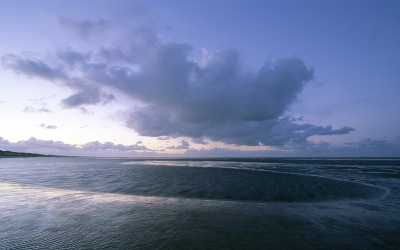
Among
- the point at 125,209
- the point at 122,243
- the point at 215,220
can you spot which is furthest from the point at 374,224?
the point at 125,209

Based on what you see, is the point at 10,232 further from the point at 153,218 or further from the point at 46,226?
the point at 153,218

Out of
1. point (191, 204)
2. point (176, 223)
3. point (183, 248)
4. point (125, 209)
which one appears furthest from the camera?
point (191, 204)

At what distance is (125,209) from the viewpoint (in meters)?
10.2

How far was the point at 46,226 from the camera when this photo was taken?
7602 mm

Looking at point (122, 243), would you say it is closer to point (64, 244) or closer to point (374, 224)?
point (64, 244)

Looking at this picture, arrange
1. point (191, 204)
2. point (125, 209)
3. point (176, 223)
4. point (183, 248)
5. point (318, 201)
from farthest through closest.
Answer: point (318, 201) → point (191, 204) → point (125, 209) → point (176, 223) → point (183, 248)

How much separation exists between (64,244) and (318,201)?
1534 cm

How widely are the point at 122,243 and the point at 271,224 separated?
20.6ft

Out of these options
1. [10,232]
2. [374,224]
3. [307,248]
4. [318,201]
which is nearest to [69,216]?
[10,232]

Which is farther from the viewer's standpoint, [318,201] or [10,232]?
[318,201]

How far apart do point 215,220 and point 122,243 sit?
4240mm

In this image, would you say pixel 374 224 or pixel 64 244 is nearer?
pixel 64 244

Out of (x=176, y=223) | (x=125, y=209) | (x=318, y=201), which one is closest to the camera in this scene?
(x=176, y=223)

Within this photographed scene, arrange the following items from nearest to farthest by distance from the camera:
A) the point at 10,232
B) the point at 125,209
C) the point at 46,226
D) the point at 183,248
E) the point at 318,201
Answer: the point at 183,248 → the point at 10,232 → the point at 46,226 → the point at 125,209 → the point at 318,201
